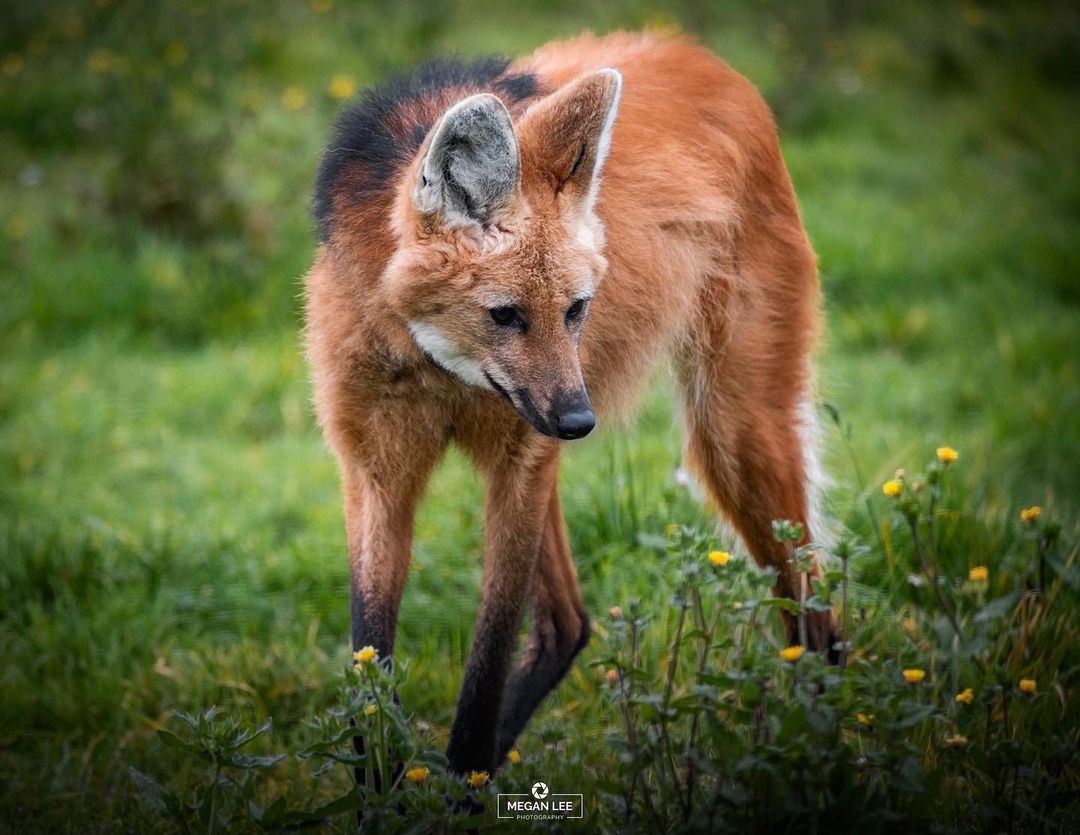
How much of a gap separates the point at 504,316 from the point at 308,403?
2.75 metres

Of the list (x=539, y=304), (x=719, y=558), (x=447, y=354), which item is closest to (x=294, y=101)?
(x=447, y=354)

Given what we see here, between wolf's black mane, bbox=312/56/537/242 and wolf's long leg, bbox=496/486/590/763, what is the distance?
105 centimetres

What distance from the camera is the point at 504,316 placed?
7.38ft

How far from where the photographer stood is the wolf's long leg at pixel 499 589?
8.63 ft

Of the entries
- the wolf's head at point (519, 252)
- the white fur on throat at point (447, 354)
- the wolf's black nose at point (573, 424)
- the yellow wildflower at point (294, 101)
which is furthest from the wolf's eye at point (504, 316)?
the yellow wildflower at point (294, 101)

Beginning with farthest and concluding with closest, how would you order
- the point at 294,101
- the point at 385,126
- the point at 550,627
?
the point at 294,101 < the point at 550,627 < the point at 385,126

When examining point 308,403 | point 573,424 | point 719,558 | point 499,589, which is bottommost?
point 308,403

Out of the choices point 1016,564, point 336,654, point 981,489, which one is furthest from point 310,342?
point 981,489

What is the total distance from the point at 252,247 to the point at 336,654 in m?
2.98

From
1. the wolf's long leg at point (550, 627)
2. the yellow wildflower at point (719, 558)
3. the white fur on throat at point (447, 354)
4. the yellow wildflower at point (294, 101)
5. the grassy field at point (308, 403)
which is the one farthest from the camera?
the yellow wildflower at point (294, 101)

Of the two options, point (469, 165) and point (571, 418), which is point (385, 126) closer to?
point (469, 165)

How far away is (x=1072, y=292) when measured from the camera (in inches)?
230

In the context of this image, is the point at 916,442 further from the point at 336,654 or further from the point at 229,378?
the point at 229,378

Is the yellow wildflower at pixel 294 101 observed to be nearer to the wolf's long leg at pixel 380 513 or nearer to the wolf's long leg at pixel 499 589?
the wolf's long leg at pixel 380 513
